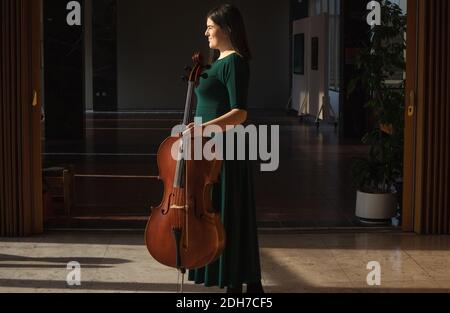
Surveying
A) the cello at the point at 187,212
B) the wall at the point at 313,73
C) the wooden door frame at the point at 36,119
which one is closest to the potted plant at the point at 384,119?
the wooden door frame at the point at 36,119

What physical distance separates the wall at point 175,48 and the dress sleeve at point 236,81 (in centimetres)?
1667

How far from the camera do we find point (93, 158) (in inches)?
415

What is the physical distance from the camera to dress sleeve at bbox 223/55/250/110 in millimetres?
3697

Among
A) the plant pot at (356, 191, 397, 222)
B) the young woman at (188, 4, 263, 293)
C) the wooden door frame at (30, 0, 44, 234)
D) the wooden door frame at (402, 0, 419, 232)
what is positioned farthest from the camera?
the plant pot at (356, 191, 397, 222)

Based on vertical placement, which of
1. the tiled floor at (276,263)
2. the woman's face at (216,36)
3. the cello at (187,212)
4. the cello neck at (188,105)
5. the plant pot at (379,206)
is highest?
the woman's face at (216,36)

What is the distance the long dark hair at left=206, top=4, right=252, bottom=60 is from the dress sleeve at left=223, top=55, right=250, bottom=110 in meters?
0.05

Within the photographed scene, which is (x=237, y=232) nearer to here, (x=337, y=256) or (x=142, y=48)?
(x=337, y=256)

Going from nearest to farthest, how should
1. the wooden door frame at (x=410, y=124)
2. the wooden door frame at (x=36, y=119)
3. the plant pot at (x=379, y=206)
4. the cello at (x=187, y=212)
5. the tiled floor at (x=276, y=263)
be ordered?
the cello at (x=187, y=212) → the tiled floor at (x=276, y=263) → the wooden door frame at (x=36, y=119) → the wooden door frame at (x=410, y=124) → the plant pot at (x=379, y=206)

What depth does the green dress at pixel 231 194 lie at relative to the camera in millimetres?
3730

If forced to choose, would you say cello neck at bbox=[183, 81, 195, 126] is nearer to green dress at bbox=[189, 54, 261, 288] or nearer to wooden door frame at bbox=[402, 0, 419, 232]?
green dress at bbox=[189, 54, 261, 288]

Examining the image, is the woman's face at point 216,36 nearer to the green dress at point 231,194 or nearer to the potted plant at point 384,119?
the green dress at point 231,194

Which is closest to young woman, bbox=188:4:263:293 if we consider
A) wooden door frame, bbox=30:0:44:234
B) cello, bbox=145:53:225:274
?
cello, bbox=145:53:225:274
